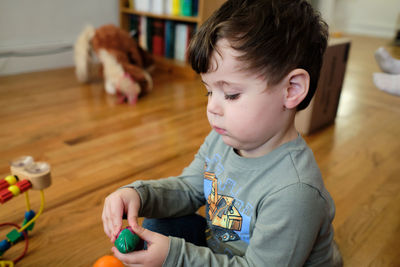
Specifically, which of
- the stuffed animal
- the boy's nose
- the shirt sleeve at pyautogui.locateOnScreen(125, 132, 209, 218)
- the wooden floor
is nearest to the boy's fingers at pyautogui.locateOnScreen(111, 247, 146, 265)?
the shirt sleeve at pyautogui.locateOnScreen(125, 132, 209, 218)

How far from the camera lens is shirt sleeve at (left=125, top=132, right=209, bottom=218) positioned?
27.7 inches

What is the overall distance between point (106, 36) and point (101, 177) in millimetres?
1114

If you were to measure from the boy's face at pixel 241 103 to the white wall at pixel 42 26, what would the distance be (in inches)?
77.9

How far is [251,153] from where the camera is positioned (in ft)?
2.10

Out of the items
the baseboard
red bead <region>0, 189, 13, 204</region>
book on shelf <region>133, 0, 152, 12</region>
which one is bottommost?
the baseboard

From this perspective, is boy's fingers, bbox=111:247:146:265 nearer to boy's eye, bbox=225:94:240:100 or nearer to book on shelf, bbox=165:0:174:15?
boy's eye, bbox=225:94:240:100

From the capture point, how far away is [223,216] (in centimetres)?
65

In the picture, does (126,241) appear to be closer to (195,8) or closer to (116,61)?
(116,61)

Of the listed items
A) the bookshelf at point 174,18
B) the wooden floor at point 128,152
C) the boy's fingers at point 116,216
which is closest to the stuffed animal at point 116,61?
the wooden floor at point 128,152

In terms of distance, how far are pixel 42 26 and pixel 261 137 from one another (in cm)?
212

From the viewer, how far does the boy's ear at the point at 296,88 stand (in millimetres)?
553

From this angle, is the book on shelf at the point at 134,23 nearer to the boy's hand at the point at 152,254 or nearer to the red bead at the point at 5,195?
the red bead at the point at 5,195

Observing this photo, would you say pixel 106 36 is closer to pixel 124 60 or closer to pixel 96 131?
pixel 124 60

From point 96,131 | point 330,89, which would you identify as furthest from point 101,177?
point 330,89
